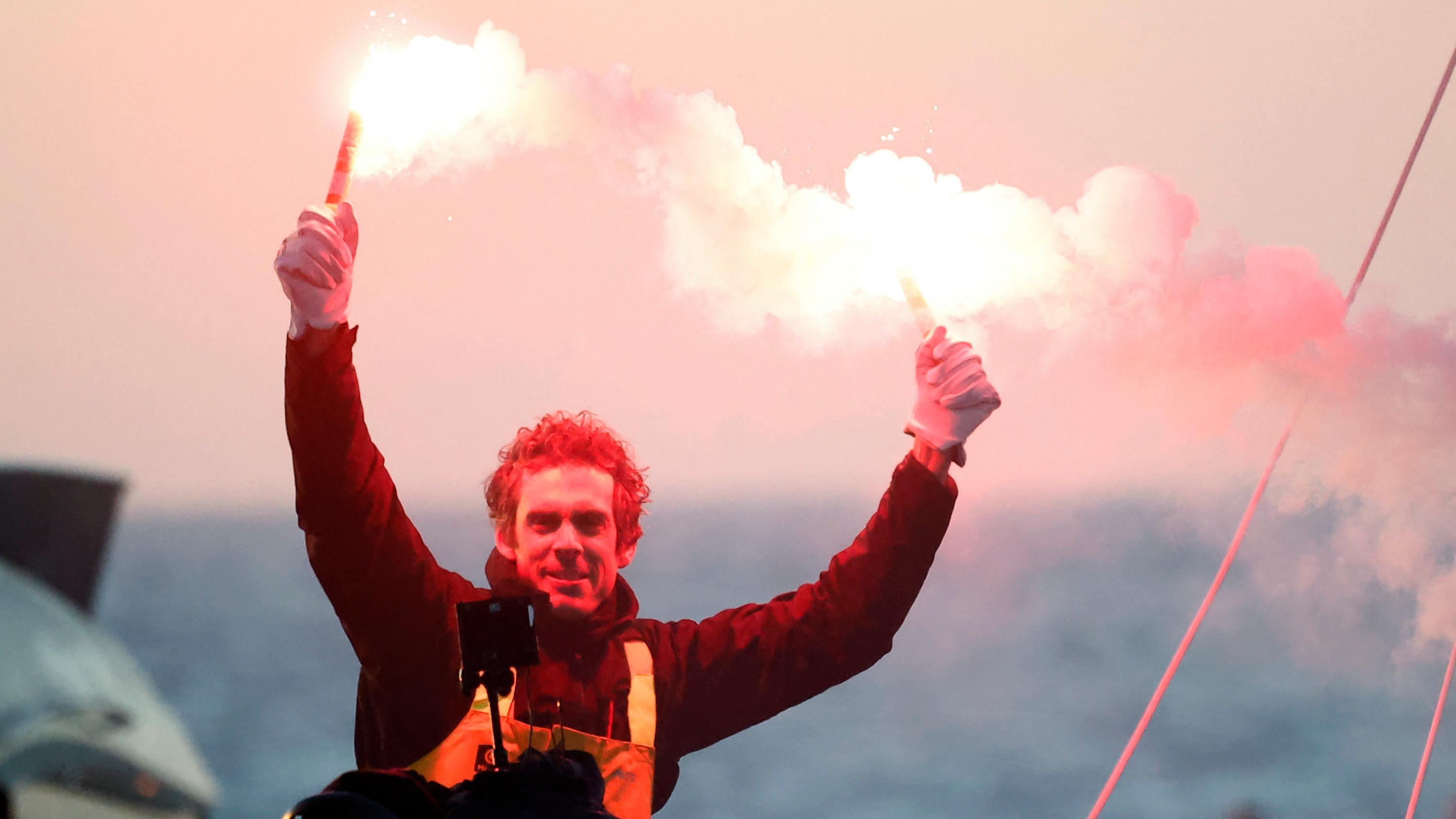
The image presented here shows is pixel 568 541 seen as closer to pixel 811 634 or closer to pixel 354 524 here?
pixel 354 524

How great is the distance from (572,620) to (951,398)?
96cm

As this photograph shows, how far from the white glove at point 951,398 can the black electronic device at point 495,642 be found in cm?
118

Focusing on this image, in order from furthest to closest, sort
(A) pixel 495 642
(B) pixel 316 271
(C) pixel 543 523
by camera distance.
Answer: (C) pixel 543 523 → (B) pixel 316 271 → (A) pixel 495 642

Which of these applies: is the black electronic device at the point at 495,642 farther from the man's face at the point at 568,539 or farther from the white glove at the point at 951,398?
the white glove at the point at 951,398

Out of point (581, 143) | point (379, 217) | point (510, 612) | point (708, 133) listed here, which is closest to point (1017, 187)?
point (708, 133)

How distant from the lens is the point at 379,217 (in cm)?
329

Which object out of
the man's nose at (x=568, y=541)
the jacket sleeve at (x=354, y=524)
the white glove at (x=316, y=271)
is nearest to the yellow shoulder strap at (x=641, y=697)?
the man's nose at (x=568, y=541)

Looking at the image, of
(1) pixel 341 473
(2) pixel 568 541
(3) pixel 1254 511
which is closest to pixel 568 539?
(2) pixel 568 541

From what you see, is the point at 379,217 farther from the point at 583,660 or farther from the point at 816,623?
the point at 816,623

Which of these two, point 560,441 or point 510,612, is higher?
point 560,441

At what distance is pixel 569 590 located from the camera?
117 inches

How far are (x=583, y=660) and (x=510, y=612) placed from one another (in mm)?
807

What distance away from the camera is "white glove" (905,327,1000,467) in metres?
2.95

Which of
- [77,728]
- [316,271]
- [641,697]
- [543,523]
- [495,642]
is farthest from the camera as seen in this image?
→ [543,523]
